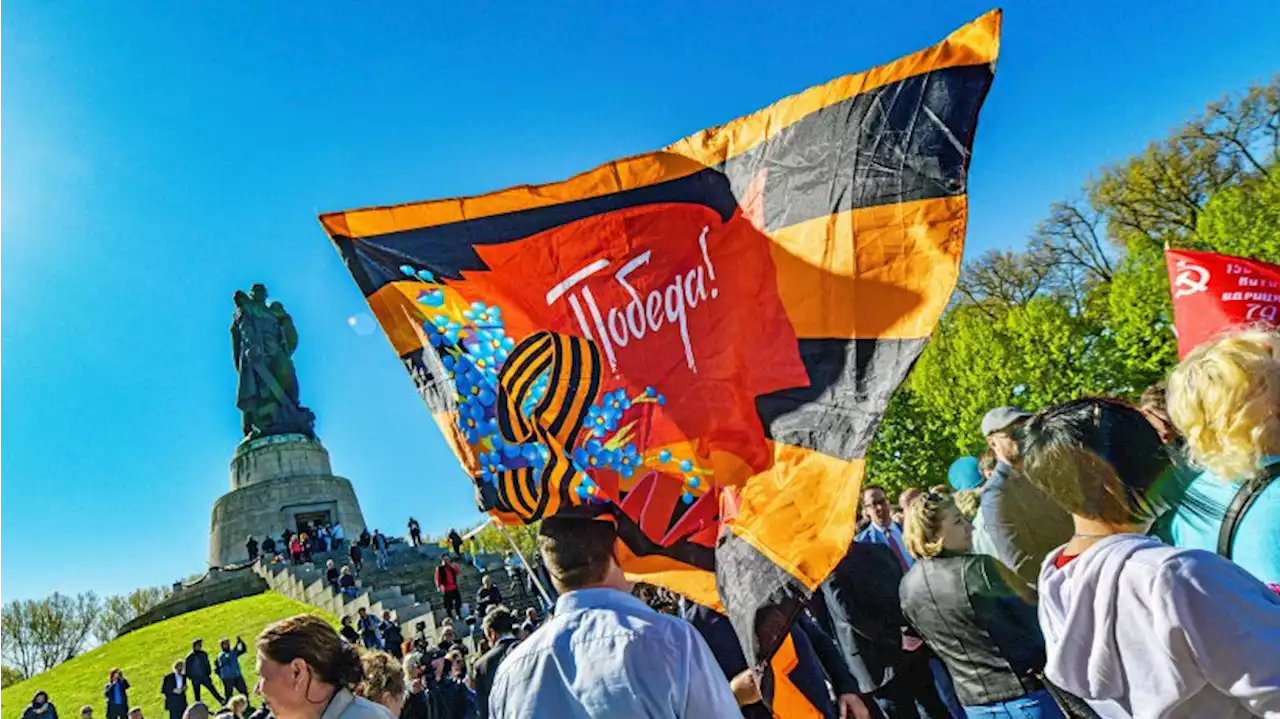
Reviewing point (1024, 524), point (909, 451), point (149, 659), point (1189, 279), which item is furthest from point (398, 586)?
point (1024, 524)

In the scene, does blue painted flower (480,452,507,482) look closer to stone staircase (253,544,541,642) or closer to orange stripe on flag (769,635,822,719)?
orange stripe on flag (769,635,822,719)

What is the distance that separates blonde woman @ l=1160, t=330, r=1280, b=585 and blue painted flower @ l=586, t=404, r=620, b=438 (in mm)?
2250

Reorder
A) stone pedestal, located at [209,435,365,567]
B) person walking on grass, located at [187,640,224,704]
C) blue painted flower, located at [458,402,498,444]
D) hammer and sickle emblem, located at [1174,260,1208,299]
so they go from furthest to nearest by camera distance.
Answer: stone pedestal, located at [209,435,365,567]
person walking on grass, located at [187,640,224,704]
hammer and sickle emblem, located at [1174,260,1208,299]
blue painted flower, located at [458,402,498,444]

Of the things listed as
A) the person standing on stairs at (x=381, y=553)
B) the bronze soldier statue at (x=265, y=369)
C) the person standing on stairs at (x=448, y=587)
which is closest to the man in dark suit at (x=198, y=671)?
the person standing on stairs at (x=448, y=587)

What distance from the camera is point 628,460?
3854 millimetres

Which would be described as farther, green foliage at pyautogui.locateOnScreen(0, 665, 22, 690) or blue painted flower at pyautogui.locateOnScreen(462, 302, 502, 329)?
green foliage at pyautogui.locateOnScreen(0, 665, 22, 690)

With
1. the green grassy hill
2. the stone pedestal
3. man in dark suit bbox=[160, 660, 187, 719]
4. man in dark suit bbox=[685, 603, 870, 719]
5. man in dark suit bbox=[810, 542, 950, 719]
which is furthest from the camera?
the stone pedestal

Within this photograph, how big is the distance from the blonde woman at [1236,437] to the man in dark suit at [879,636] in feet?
7.35

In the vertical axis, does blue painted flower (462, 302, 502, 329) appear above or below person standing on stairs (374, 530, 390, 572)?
below

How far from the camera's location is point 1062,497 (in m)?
2.16

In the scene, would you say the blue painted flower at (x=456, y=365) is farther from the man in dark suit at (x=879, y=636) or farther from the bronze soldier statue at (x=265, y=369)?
the bronze soldier statue at (x=265, y=369)

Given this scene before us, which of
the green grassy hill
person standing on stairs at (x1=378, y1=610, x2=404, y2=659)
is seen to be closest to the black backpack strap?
person standing on stairs at (x1=378, y1=610, x2=404, y2=659)

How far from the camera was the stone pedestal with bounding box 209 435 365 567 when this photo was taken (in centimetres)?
3456

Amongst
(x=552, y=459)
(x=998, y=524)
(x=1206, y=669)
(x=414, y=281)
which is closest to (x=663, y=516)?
(x=552, y=459)
